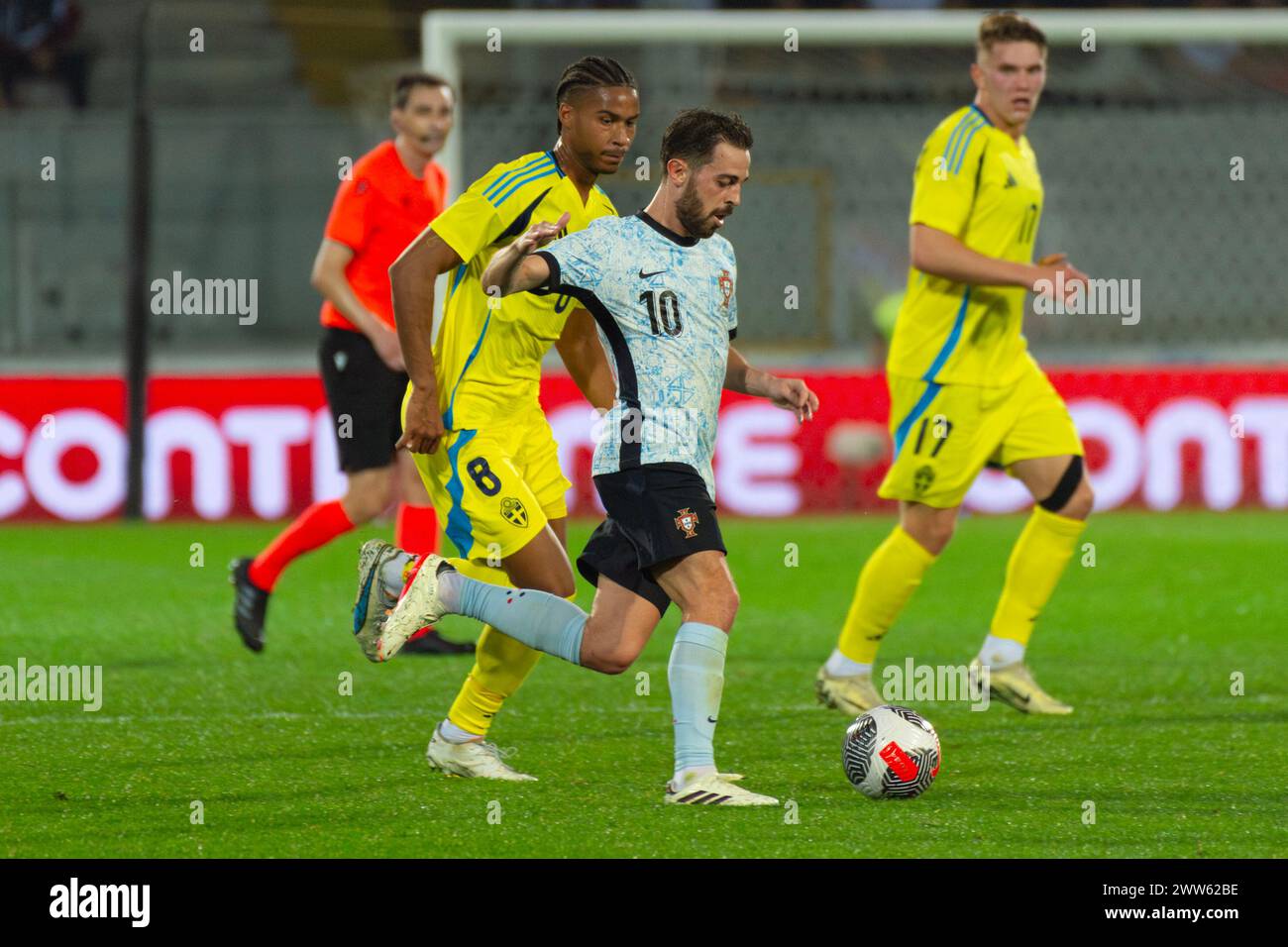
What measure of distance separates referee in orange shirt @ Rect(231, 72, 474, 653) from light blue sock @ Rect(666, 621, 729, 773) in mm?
2703

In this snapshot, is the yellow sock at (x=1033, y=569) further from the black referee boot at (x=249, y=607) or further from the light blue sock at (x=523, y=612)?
the black referee boot at (x=249, y=607)

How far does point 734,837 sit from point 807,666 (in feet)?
10.1

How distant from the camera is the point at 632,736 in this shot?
5.60 metres

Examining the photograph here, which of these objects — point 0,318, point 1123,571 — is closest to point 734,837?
point 1123,571

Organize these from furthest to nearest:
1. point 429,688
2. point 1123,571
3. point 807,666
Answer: point 1123,571 → point 807,666 → point 429,688

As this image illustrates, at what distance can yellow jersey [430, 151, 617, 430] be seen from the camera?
4.75 metres

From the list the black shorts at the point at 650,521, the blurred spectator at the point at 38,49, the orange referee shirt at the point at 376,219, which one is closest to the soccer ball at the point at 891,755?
the black shorts at the point at 650,521

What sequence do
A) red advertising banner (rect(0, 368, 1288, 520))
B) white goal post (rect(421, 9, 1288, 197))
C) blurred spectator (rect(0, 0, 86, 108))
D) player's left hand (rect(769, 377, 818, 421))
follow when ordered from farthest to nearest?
blurred spectator (rect(0, 0, 86, 108)), red advertising banner (rect(0, 368, 1288, 520)), white goal post (rect(421, 9, 1288, 197)), player's left hand (rect(769, 377, 818, 421))

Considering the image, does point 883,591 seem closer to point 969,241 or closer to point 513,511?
point 969,241

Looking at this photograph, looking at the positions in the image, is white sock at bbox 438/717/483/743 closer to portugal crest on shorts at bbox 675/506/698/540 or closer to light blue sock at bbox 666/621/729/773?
light blue sock at bbox 666/621/729/773

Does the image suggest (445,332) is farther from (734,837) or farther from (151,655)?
(151,655)

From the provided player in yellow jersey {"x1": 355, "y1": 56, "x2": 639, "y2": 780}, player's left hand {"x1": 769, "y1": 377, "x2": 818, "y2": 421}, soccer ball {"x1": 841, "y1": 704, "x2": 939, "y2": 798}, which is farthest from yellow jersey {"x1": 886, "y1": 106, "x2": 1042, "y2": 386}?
soccer ball {"x1": 841, "y1": 704, "x2": 939, "y2": 798}

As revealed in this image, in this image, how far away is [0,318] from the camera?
1586 cm

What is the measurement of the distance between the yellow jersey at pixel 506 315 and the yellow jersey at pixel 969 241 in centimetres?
140
